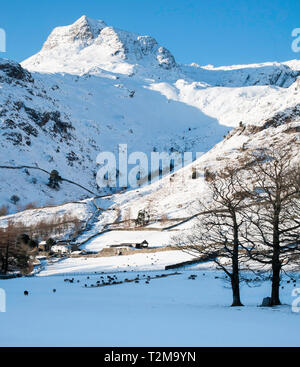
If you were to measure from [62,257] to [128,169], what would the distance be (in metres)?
128

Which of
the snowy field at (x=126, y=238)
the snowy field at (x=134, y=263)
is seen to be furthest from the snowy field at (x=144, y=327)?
the snowy field at (x=126, y=238)

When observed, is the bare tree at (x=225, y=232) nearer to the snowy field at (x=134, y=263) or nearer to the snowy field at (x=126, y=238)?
the snowy field at (x=134, y=263)

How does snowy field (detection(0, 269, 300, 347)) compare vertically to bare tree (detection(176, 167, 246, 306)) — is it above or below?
below

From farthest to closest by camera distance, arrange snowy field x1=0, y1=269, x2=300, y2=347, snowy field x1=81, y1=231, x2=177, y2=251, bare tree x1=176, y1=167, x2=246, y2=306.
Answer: snowy field x1=81, y1=231, x2=177, y2=251 < bare tree x1=176, y1=167, x2=246, y2=306 < snowy field x1=0, y1=269, x2=300, y2=347

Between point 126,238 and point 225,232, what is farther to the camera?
point 126,238

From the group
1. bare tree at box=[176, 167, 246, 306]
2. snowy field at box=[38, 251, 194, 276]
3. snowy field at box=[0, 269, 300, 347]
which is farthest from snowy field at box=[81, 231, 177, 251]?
snowy field at box=[0, 269, 300, 347]

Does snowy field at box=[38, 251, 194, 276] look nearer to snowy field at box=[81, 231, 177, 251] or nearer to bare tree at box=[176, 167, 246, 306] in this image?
snowy field at box=[81, 231, 177, 251]

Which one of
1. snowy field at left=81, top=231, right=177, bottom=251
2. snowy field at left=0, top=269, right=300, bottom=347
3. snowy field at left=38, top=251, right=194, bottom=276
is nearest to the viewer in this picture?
snowy field at left=0, top=269, right=300, bottom=347

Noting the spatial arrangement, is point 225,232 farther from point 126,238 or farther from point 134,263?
point 126,238

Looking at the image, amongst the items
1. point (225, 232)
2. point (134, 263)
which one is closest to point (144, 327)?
point (225, 232)

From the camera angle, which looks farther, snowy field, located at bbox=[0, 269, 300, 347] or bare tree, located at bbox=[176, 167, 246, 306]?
bare tree, located at bbox=[176, 167, 246, 306]

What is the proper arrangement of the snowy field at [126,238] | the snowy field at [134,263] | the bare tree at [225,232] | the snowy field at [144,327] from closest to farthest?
1. the snowy field at [144,327]
2. the bare tree at [225,232]
3. the snowy field at [134,263]
4. the snowy field at [126,238]
